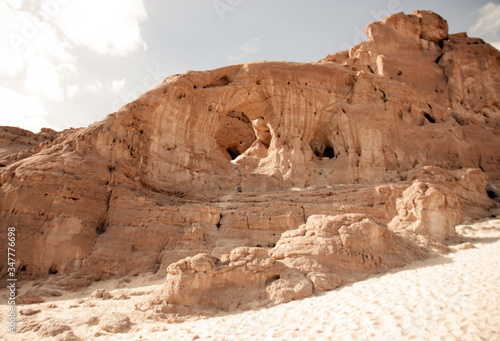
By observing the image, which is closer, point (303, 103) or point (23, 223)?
point (23, 223)

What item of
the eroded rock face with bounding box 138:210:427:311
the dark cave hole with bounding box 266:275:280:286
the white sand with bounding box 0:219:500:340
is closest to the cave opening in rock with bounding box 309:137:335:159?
the eroded rock face with bounding box 138:210:427:311

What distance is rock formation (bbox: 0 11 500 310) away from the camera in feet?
30.9

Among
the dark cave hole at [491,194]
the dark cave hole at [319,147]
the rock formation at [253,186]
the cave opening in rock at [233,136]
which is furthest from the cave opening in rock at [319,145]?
the cave opening in rock at [233,136]

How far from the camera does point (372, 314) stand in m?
6.55

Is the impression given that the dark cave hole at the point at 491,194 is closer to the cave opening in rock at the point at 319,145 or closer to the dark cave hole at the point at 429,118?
the dark cave hole at the point at 429,118

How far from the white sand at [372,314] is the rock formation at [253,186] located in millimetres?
750

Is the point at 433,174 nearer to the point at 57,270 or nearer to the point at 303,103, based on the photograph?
the point at 303,103

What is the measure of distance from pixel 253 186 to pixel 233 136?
11.9 meters

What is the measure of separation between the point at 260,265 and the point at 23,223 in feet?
29.0

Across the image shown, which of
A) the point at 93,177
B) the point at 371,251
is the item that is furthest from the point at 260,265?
the point at 93,177

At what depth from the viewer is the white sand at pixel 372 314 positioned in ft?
19.2

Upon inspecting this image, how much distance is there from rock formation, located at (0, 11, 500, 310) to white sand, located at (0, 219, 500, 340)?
2.46 feet

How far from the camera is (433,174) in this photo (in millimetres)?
16625

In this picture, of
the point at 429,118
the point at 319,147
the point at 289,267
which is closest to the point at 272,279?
the point at 289,267
